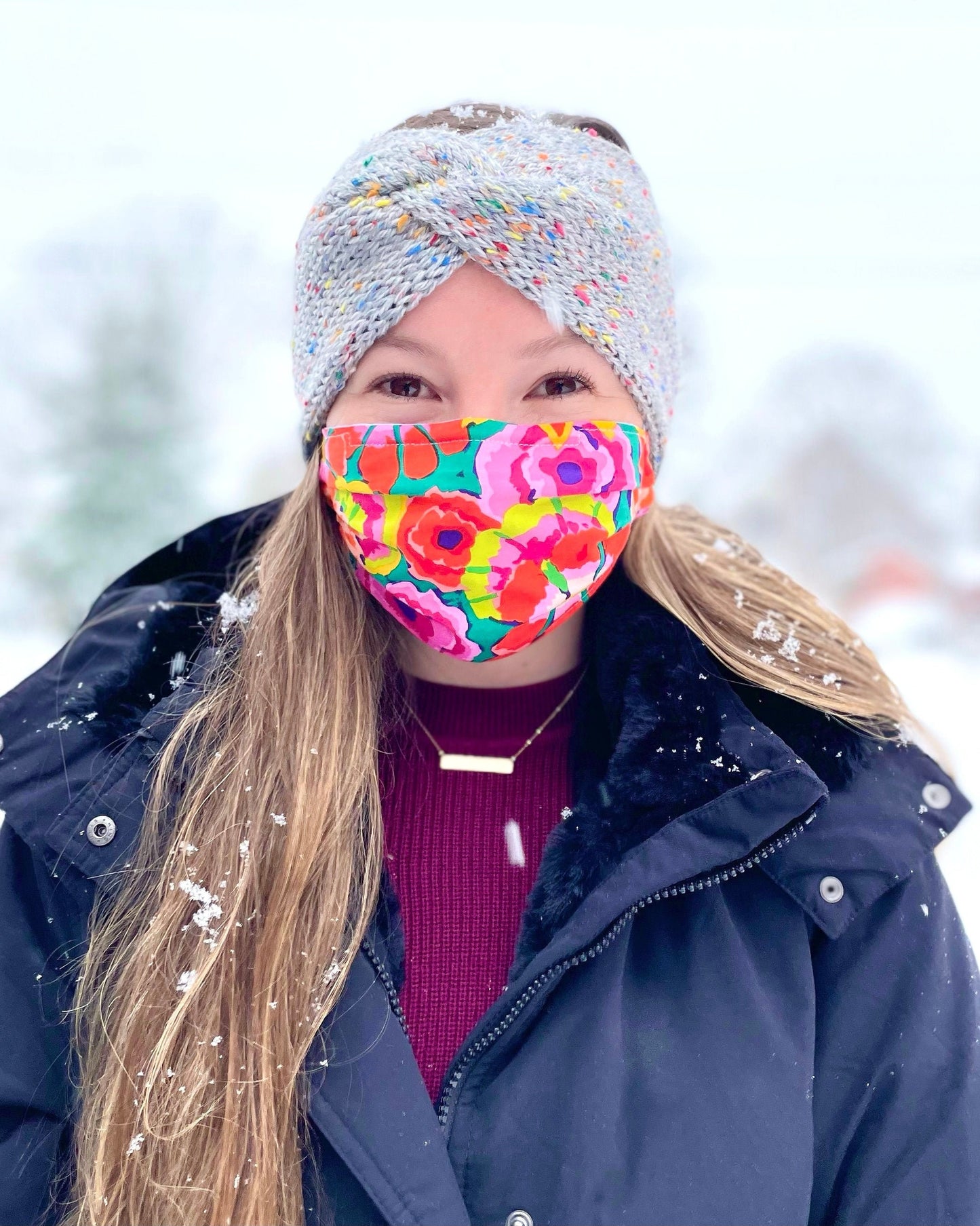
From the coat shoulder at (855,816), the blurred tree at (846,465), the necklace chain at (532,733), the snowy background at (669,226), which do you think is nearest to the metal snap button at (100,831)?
the necklace chain at (532,733)

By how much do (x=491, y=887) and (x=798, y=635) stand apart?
0.69 metres

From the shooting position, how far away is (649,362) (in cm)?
155

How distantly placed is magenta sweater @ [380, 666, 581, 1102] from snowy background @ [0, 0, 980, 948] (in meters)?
2.72

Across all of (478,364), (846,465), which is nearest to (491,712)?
(478,364)

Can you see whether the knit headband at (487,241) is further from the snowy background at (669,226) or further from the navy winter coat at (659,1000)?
the snowy background at (669,226)

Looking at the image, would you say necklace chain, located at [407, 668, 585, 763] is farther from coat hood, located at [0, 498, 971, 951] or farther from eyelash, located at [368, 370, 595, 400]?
eyelash, located at [368, 370, 595, 400]

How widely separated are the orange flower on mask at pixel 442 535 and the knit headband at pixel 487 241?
27cm

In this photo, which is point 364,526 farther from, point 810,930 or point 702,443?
point 702,443

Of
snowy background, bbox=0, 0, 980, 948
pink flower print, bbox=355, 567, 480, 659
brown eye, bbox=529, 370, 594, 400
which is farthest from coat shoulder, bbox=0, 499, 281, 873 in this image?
snowy background, bbox=0, 0, 980, 948

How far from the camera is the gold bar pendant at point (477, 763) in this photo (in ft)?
5.07

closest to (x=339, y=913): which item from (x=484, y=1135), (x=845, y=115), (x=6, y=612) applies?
(x=484, y=1135)

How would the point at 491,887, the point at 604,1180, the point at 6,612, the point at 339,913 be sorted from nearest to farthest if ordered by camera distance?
the point at 604,1180 → the point at 339,913 → the point at 491,887 → the point at 6,612

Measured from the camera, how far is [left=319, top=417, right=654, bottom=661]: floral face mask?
139cm

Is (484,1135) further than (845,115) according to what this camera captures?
No
